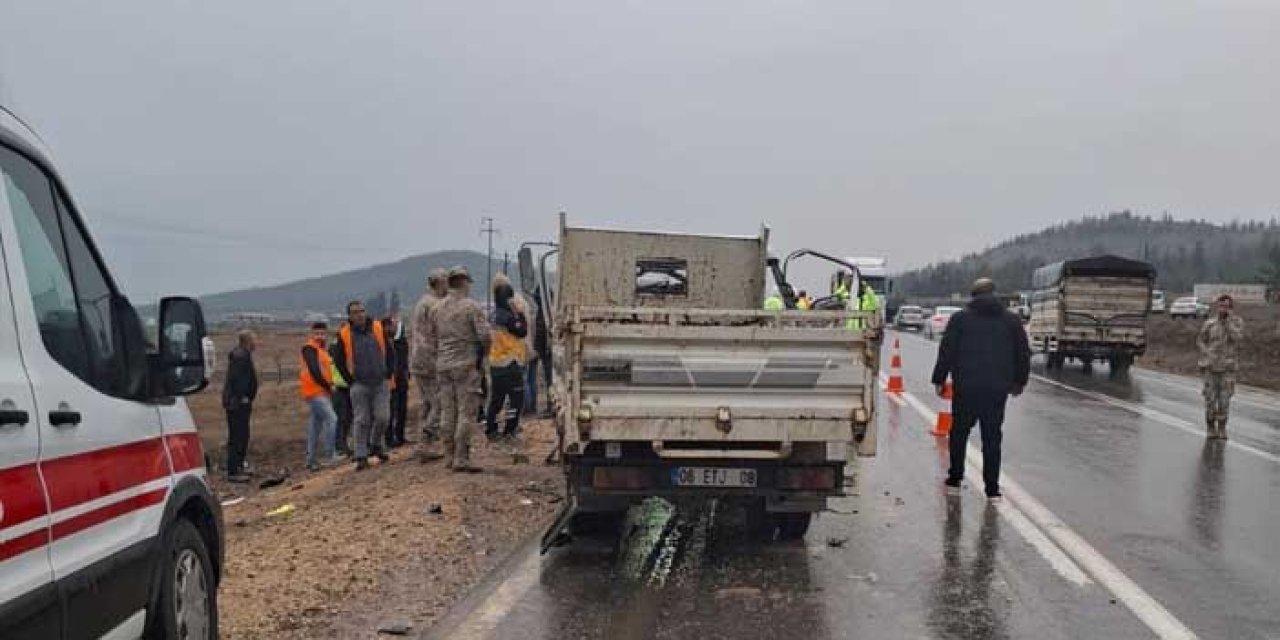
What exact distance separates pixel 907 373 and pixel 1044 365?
24.2ft

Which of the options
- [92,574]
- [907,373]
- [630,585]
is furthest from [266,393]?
[92,574]

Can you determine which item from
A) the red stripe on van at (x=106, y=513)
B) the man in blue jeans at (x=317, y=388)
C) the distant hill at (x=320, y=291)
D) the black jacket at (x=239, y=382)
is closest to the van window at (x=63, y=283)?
the red stripe on van at (x=106, y=513)

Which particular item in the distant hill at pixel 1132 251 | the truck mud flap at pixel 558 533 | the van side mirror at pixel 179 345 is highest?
the distant hill at pixel 1132 251

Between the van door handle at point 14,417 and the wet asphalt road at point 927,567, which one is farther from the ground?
the van door handle at point 14,417

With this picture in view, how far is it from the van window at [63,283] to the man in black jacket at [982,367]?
23.2 ft

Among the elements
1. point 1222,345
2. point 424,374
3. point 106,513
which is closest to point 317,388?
point 424,374

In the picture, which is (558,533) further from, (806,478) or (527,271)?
(527,271)

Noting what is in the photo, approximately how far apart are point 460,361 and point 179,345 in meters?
5.91

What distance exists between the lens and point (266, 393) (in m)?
31.1

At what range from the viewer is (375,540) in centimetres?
736

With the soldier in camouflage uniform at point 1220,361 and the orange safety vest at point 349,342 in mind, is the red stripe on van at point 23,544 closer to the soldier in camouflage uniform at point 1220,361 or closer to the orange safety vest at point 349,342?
the orange safety vest at point 349,342

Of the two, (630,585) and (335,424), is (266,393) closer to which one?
(335,424)

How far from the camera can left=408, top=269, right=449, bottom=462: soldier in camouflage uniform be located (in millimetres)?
11023

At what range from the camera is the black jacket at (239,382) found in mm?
13727
